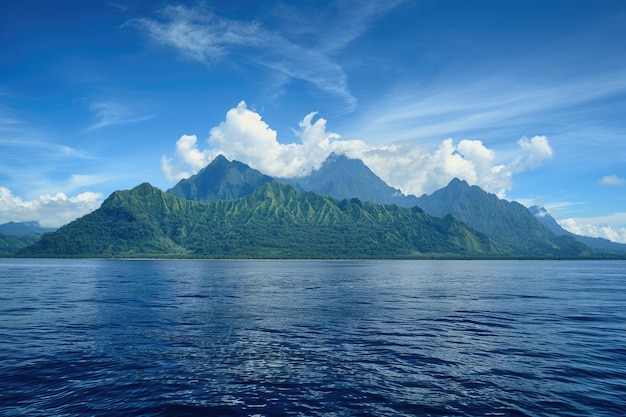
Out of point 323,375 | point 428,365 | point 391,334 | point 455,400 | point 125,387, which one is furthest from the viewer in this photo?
point 391,334

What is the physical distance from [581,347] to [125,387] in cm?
4921

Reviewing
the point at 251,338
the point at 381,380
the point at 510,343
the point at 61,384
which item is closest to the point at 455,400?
the point at 381,380

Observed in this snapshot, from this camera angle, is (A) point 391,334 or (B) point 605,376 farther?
(A) point 391,334

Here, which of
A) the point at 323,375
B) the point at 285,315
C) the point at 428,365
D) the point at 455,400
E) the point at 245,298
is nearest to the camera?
the point at 455,400

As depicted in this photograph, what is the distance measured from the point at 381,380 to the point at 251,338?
836 inches

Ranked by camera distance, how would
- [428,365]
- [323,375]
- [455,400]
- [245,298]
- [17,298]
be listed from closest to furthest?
[455,400]
[323,375]
[428,365]
[17,298]
[245,298]

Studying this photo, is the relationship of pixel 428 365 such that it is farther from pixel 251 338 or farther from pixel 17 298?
pixel 17 298

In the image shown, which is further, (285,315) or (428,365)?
(285,315)

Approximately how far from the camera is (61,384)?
1252 inches

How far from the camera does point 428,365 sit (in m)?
37.8

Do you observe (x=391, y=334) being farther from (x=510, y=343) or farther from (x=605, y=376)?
(x=605, y=376)

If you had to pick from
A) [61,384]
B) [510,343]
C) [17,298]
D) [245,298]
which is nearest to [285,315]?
[245,298]

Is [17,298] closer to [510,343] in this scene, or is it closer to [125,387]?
[125,387]

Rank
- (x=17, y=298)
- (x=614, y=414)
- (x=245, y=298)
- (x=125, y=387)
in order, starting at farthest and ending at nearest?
1. (x=245, y=298)
2. (x=17, y=298)
3. (x=125, y=387)
4. (x=614, y=414)
